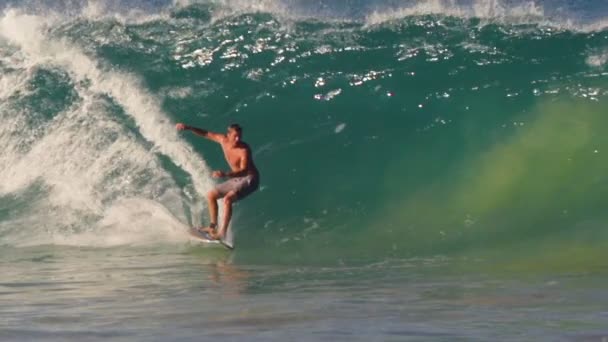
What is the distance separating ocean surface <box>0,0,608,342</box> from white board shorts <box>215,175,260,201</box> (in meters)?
0.60

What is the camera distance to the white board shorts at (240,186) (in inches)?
473

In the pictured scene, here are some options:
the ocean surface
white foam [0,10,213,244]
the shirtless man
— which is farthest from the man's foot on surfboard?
white foam [0,10,213,244]

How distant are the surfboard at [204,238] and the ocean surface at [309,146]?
144 millimetres

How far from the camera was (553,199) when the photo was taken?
12531 millimetres

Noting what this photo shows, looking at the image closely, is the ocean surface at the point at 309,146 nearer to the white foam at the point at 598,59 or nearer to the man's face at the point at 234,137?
the white foam at the point at 598,59

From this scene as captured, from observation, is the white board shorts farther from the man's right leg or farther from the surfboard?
the surfboard

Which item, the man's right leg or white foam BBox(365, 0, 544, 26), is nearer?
the man's right leg

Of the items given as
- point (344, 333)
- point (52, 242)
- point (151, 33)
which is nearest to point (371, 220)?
point (52, 242)

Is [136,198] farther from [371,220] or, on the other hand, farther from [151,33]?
[151,33]

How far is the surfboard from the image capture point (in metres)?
12.0

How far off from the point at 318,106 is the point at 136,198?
2576 millimetres

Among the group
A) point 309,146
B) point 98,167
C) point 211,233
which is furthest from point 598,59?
point 98,167

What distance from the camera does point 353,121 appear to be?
1405 cm

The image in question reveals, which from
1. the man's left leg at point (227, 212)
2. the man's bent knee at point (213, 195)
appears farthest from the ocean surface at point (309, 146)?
the man's bent knee at point (213, 195)
